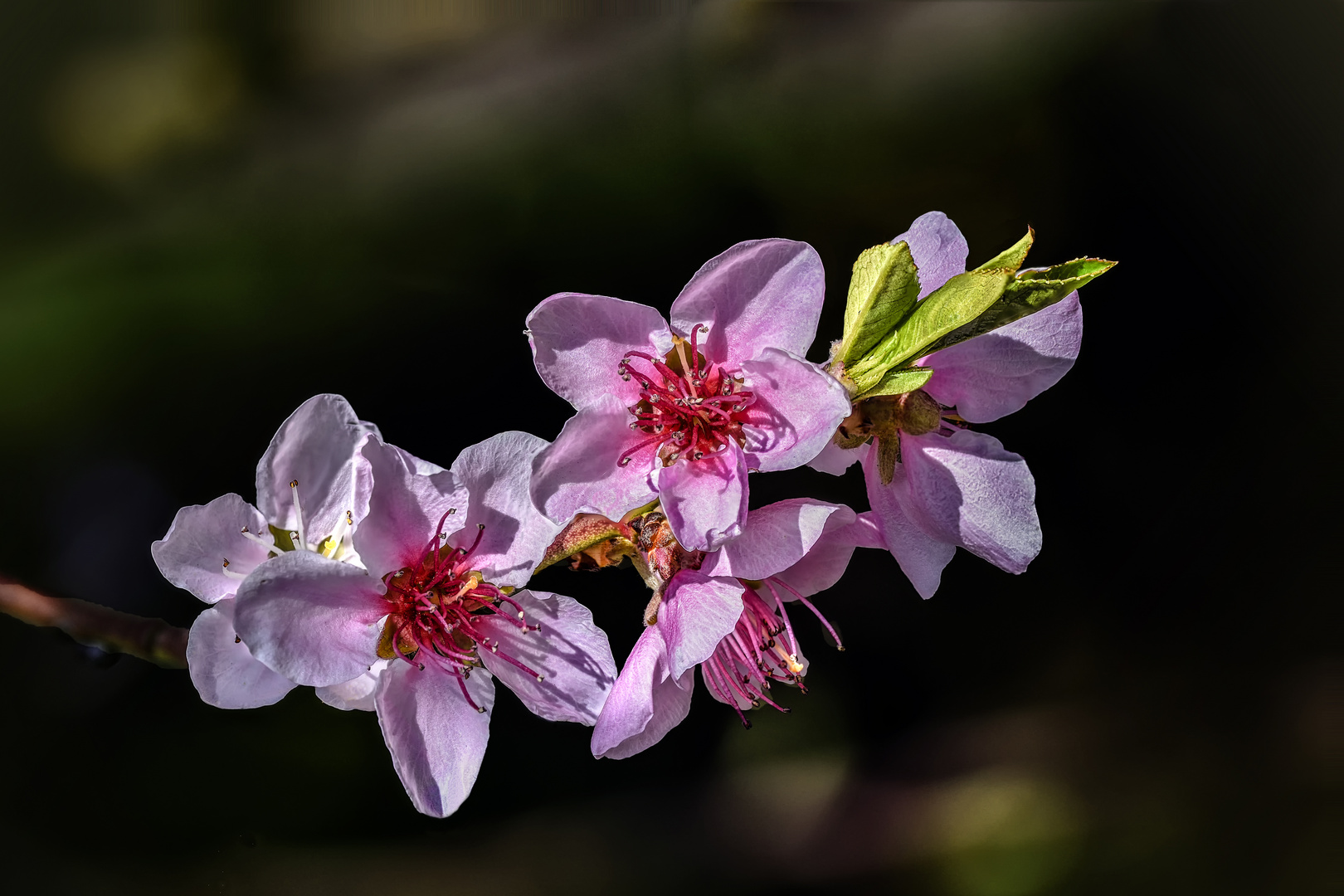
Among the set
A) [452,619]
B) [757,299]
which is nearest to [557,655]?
[452,619]

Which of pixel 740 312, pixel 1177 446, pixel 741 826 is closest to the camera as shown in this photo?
pixel 740 312

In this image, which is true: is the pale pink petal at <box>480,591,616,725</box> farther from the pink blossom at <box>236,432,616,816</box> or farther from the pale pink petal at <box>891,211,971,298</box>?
the pale pink petal at <box>891,211,971,298</box>

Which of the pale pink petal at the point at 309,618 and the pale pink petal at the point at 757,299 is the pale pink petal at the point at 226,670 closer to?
the pale pink petal at the point at 309,618

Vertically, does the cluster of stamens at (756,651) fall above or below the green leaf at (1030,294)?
below

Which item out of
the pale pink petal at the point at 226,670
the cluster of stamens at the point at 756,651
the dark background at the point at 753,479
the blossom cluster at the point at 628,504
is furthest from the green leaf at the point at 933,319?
the dark background at the point at 753,479

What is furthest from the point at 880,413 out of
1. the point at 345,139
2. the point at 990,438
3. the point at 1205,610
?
the point at 1205,610

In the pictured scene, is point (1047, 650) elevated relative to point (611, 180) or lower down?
lower down

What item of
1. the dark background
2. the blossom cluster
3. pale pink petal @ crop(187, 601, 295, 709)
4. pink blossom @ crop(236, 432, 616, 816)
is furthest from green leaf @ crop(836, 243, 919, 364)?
the dark background

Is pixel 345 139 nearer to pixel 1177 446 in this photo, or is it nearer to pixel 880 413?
pixel 880 413
